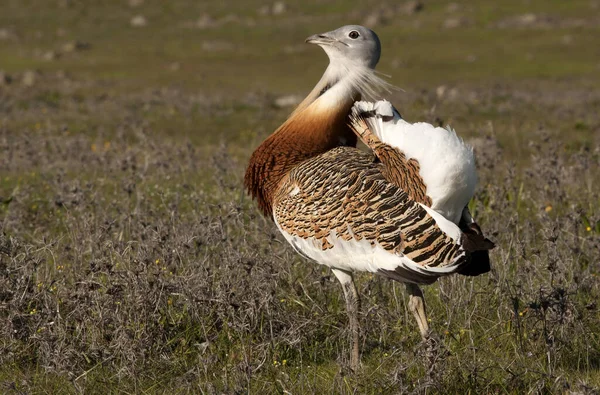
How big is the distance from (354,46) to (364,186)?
90cm

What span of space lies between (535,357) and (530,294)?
1.33 ft

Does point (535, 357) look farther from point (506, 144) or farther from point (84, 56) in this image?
point (84, 56)

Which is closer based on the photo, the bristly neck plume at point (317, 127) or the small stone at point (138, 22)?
the bristly neck plume at point (317, 127)

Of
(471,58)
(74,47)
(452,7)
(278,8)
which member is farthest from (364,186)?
(278,8)

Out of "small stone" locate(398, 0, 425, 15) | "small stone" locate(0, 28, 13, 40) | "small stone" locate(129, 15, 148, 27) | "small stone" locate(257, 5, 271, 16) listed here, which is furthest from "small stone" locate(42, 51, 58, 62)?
"small stone" locate(398, 0, 425, 15)

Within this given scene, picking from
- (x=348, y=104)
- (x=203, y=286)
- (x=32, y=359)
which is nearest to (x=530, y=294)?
(x=348, y=104)

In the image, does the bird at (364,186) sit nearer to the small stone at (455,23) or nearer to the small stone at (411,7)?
the small stone at (455,23)

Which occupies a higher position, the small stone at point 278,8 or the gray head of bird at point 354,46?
the gray head of bird at point 354,46

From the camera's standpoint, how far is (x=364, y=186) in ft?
12.4

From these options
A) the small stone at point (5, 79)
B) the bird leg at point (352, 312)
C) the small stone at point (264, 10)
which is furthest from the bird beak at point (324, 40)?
the small stone at point (264, 10)

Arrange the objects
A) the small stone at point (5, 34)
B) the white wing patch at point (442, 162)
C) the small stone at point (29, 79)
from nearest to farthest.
→ 1. the white wing patch at point (442, 162)
2. the small stone at point (29, 79)
3. the small stone at point (5, 34)

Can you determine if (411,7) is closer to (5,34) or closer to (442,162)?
(5,34)

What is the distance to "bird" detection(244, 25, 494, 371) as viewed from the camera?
11.5ft

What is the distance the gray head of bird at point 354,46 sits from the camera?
4.33m
